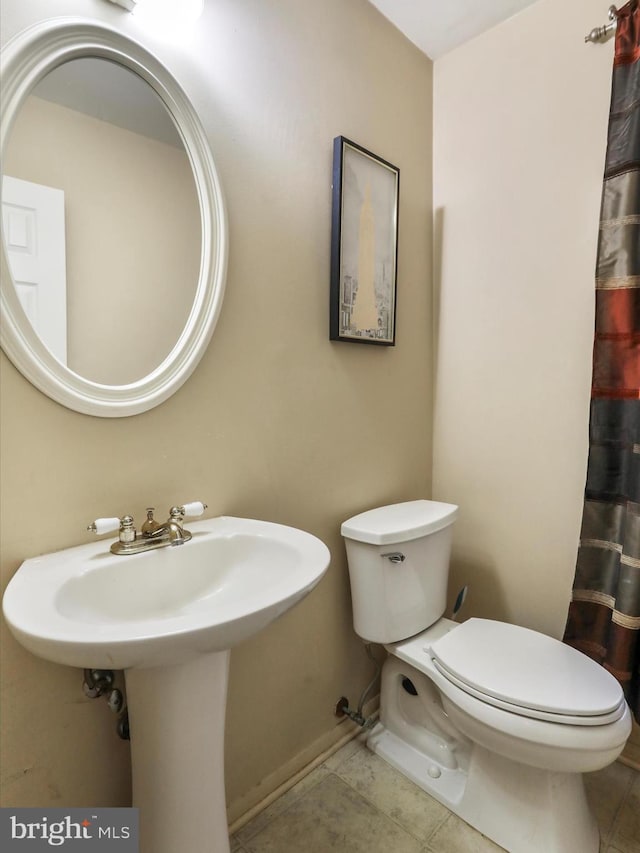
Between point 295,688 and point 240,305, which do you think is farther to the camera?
point 295,688

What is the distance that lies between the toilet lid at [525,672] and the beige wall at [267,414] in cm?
40

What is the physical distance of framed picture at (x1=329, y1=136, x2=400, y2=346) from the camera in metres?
1.31

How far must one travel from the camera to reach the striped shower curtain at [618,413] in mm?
1175

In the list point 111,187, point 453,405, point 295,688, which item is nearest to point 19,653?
point 295,688

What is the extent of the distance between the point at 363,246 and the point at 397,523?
0.88 metres

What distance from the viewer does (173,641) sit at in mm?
575

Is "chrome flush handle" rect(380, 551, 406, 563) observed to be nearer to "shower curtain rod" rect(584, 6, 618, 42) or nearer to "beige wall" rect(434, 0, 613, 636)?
"beige wall" rect(434, 0, 613, 636)

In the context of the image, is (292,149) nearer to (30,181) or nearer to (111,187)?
(111,187)

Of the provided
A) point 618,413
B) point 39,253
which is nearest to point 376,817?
point 618,413

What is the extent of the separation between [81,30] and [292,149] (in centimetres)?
54

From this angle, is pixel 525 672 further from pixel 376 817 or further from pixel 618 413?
pixel 618 413

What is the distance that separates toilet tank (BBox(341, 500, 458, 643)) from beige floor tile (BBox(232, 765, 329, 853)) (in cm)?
44

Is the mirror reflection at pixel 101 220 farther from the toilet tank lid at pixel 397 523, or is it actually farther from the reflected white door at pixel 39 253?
the toilet tank lid at pixel 397 523

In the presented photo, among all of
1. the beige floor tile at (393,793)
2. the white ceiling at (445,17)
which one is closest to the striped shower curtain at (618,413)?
the white ceiling at (445,17)
